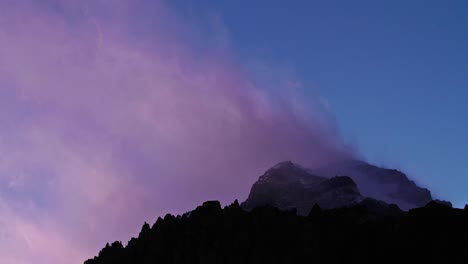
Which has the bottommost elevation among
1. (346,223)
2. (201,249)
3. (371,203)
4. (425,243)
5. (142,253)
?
(425,243)

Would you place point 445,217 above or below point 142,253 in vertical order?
below

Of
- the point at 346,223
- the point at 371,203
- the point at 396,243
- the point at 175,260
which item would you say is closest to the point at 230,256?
the point at 175,260

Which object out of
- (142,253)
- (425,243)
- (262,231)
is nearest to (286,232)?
(262,231)

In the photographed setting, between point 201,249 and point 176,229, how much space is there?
41.7ft

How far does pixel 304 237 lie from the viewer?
2335 inches

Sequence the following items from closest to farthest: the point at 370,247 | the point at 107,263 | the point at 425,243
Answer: the point at 425,243, the point at 370,247, the point at 107,263

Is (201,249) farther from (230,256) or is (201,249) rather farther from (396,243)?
(396,243)

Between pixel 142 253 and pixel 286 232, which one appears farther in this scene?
pixel 142 253

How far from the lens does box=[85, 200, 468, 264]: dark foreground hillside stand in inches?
2015

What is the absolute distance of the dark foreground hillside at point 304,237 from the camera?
A: 5119 cm

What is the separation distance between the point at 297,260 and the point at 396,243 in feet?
38.8

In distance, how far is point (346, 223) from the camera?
60.0 metres

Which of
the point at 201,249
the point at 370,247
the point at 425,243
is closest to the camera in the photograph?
the point at 425,243

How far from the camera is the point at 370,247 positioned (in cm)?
5528
